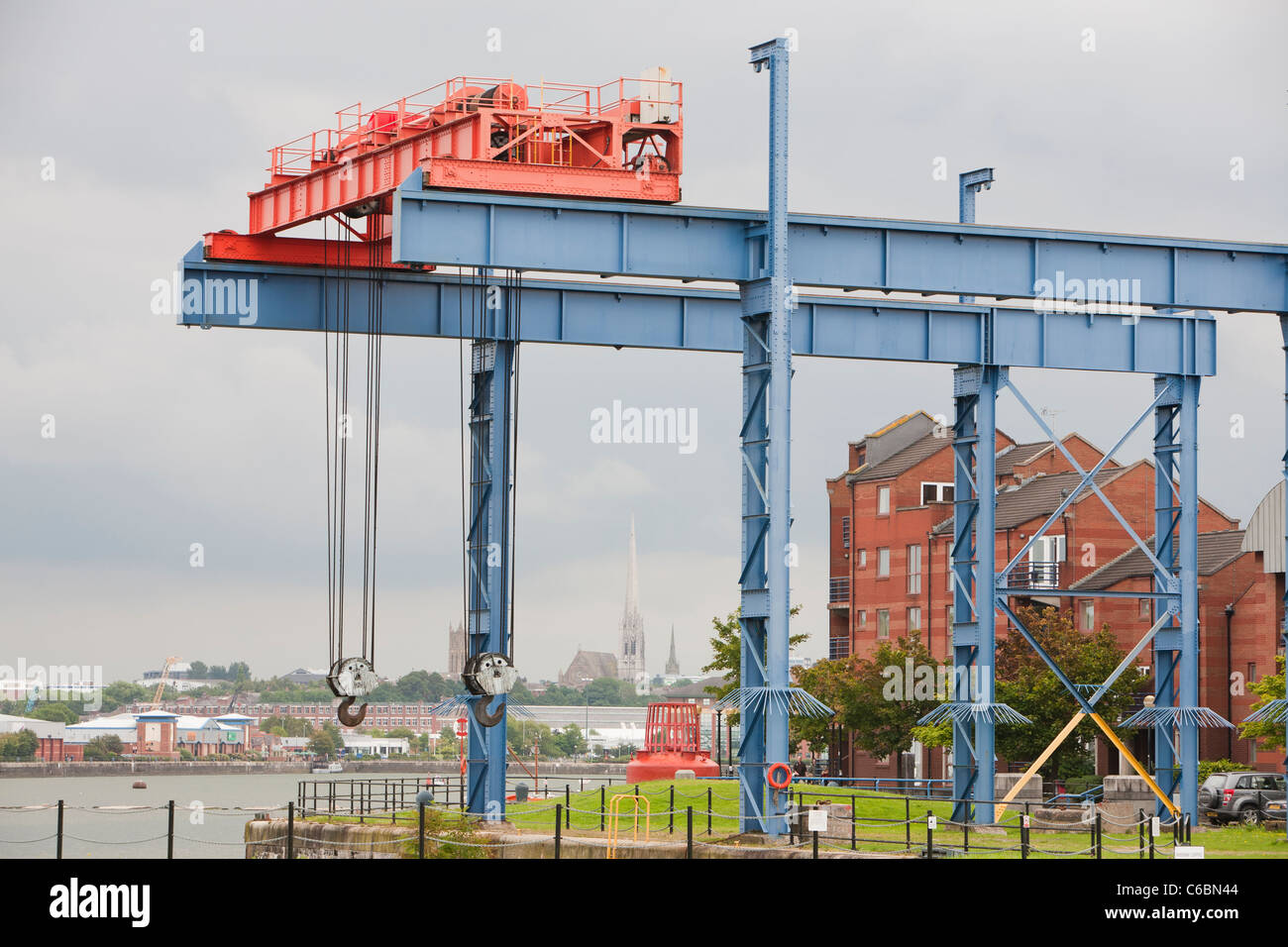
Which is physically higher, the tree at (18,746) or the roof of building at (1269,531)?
the roof of building at (1269,531)

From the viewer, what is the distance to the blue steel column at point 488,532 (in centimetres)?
3384

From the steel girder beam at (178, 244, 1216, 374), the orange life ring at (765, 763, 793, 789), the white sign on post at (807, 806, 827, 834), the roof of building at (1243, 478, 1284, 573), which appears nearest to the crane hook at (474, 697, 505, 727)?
the orange life ring at (765, 763, 793, 789)

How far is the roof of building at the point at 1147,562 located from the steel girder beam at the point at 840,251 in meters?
26.4

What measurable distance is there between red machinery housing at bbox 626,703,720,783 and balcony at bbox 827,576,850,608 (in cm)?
987

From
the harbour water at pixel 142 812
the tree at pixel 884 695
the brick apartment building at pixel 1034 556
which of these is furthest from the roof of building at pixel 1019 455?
the harbour water at pixel 142 812

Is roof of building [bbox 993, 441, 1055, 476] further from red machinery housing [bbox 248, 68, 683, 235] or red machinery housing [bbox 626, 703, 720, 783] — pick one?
red machinery housing [bbox 248, 68, 683, 235]

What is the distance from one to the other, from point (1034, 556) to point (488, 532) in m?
36.9

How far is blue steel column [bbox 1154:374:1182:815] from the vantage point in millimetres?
38219

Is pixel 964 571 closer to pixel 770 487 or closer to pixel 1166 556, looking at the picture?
pixel 1166 556

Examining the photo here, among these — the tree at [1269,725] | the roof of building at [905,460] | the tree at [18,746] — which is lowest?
the tree at [18,746]

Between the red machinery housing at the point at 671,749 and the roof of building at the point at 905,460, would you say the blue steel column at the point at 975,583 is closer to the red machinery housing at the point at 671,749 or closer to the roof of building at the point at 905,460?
the red machinery housing at the point at 671,749

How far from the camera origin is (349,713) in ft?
103

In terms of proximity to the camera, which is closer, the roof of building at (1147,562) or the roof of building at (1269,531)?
the roof of building at (1269,531)

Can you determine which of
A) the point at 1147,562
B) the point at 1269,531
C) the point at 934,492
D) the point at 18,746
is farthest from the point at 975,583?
the point at 18,746
